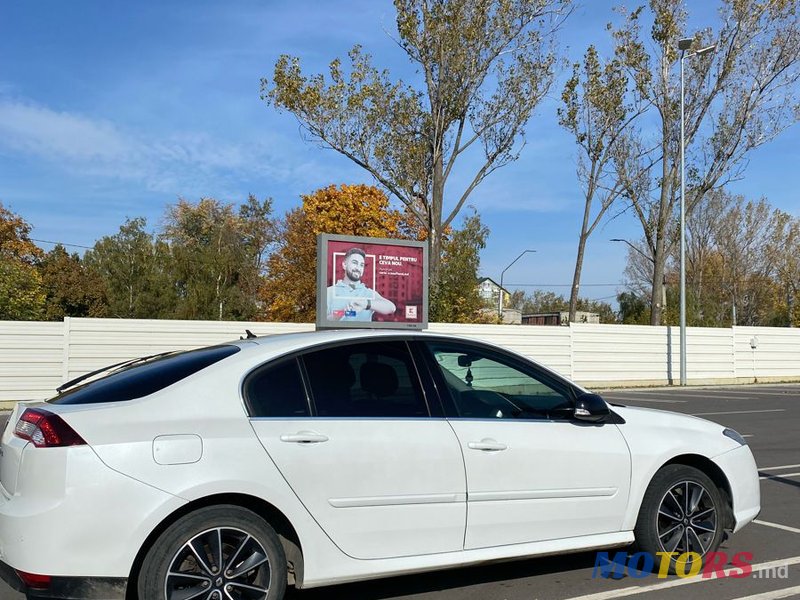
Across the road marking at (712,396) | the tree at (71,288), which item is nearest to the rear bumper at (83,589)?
the road marking at (712,396)

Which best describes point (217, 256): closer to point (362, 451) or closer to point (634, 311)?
point (634, 311)

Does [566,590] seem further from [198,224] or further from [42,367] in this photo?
[198,224]

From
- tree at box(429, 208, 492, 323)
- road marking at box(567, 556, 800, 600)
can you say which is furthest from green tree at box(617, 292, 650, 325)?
road marking at box(567, 556, 800, 600)

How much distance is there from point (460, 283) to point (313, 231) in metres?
11.6

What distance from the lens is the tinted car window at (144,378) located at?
3.90m

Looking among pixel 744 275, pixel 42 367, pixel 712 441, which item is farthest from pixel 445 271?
pixel 744 275

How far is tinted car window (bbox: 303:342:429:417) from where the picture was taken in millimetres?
4145

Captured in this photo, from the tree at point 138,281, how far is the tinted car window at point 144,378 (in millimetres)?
36408

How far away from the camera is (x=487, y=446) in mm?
4293

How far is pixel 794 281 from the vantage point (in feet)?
197

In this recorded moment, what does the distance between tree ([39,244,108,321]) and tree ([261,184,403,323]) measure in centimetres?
1092

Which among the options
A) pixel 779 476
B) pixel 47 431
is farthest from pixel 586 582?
pixel 779 476

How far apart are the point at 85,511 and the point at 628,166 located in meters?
34.0

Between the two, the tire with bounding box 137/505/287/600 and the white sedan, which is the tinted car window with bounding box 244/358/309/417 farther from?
the tire with bounding box 137/505/287/600
